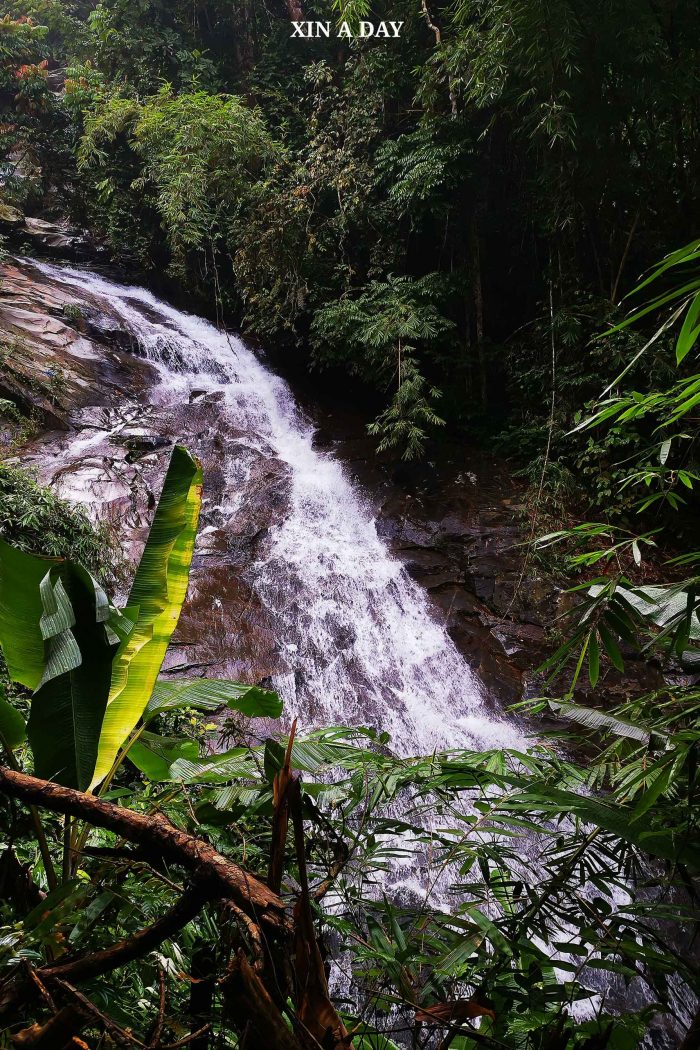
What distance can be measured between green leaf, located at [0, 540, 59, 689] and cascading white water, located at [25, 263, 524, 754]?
3906mm

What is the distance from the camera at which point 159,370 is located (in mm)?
9656

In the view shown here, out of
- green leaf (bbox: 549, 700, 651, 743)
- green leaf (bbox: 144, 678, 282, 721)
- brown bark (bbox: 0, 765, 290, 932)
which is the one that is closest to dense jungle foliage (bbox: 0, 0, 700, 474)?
green leaf (bbox: 549, 700, 651, 743)

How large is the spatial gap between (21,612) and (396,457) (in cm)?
726

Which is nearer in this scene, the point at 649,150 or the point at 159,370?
the point at 649,150

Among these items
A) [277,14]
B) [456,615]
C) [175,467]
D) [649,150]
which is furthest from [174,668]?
[277,14]

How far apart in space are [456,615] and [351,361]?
477 cm

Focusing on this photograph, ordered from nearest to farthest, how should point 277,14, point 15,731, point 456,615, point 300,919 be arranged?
point 300,919, point 15,731, point 456,615, point 277,14

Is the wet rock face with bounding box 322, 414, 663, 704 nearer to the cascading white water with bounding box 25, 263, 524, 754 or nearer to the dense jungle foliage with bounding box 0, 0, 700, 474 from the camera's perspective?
the cascading white water with bounding box 25, 263, 524, 754

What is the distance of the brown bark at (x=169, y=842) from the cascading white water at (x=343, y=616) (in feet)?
14.1

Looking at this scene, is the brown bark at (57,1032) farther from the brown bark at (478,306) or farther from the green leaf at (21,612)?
the brown bark at (478,306)

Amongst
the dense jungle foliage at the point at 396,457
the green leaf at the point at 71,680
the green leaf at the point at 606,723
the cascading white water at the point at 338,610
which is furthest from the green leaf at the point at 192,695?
the cascading white water at the point at 338,610

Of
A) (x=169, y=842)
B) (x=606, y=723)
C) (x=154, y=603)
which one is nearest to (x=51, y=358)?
(x=154, y=603)

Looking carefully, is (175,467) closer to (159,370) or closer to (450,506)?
(450,506)

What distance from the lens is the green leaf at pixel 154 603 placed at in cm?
154
